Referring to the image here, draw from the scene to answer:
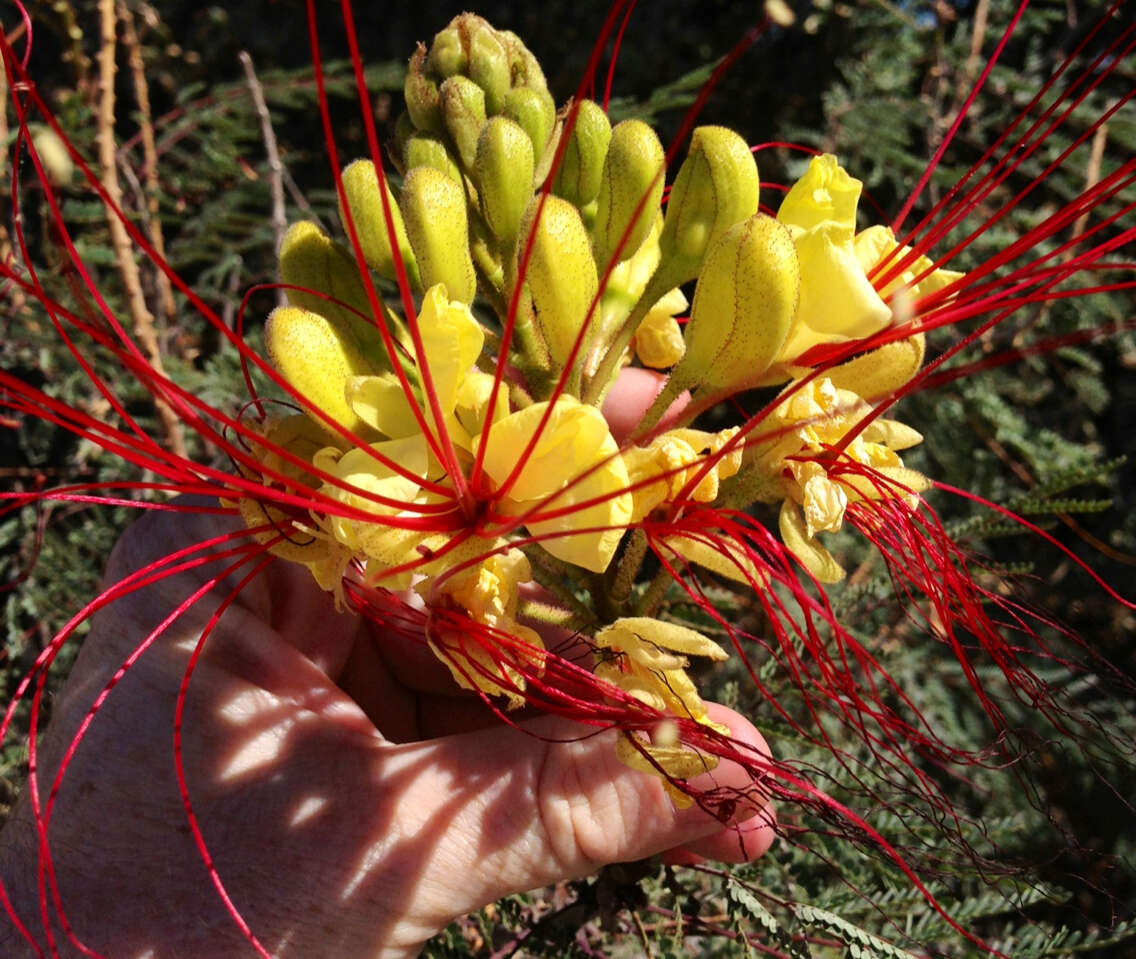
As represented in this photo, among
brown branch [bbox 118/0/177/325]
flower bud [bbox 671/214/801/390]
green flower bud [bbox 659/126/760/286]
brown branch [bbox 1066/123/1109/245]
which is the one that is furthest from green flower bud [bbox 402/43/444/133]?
brown branch [bbox 1066/123/1109/245]

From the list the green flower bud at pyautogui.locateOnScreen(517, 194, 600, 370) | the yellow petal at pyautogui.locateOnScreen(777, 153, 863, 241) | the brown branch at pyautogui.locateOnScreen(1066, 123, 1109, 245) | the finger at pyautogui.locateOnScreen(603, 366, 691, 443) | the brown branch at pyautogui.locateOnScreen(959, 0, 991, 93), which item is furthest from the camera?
the brown branch at pyautogui.locateOnScreen(959, 0, 991, 93)

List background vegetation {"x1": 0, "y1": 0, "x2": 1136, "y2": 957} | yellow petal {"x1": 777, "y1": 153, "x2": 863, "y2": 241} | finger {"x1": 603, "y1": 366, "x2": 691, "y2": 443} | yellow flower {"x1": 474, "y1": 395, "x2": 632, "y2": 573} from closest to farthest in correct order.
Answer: yellow flower {"x1": 474, "y1": 395, "x2": 632, "y2": 573} < yellow petal {"x1": 777, "y1": 153, "x2": 863, "y2": 241} < background vegetation {"x1": 0, "y1": 0, "x2": 1136, "y2": 957} < finger {"x1": 603, "y1": 366, "x2": 691, "y2": 443}

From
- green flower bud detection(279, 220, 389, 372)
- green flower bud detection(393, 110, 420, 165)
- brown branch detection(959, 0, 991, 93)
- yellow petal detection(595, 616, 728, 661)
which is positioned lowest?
yellow petal detection(595, 616, 728, 661)

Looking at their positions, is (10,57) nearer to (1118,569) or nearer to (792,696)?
(792,696)

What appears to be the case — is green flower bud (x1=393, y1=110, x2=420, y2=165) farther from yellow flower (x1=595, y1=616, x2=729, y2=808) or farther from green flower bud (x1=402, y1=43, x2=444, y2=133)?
yellow flower (x1=595, y1=616, x2=729, y2=808)

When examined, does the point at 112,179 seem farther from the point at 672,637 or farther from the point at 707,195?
the point at 672,637

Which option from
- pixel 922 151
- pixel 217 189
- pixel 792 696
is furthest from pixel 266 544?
pixel 922 151

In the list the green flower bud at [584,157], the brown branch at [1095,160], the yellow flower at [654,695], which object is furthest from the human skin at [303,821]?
the brown branch at [1095,160]

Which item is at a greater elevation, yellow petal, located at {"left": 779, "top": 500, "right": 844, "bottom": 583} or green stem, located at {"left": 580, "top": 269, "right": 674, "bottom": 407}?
green stem, located at {"left": 580, "top": 269, "right": 674, "bottom": 407}

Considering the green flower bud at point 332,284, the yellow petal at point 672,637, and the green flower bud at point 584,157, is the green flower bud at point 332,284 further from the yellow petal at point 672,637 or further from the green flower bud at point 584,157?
the yellow petal at point 672,637

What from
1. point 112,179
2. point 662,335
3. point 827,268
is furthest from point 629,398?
point 112,179
